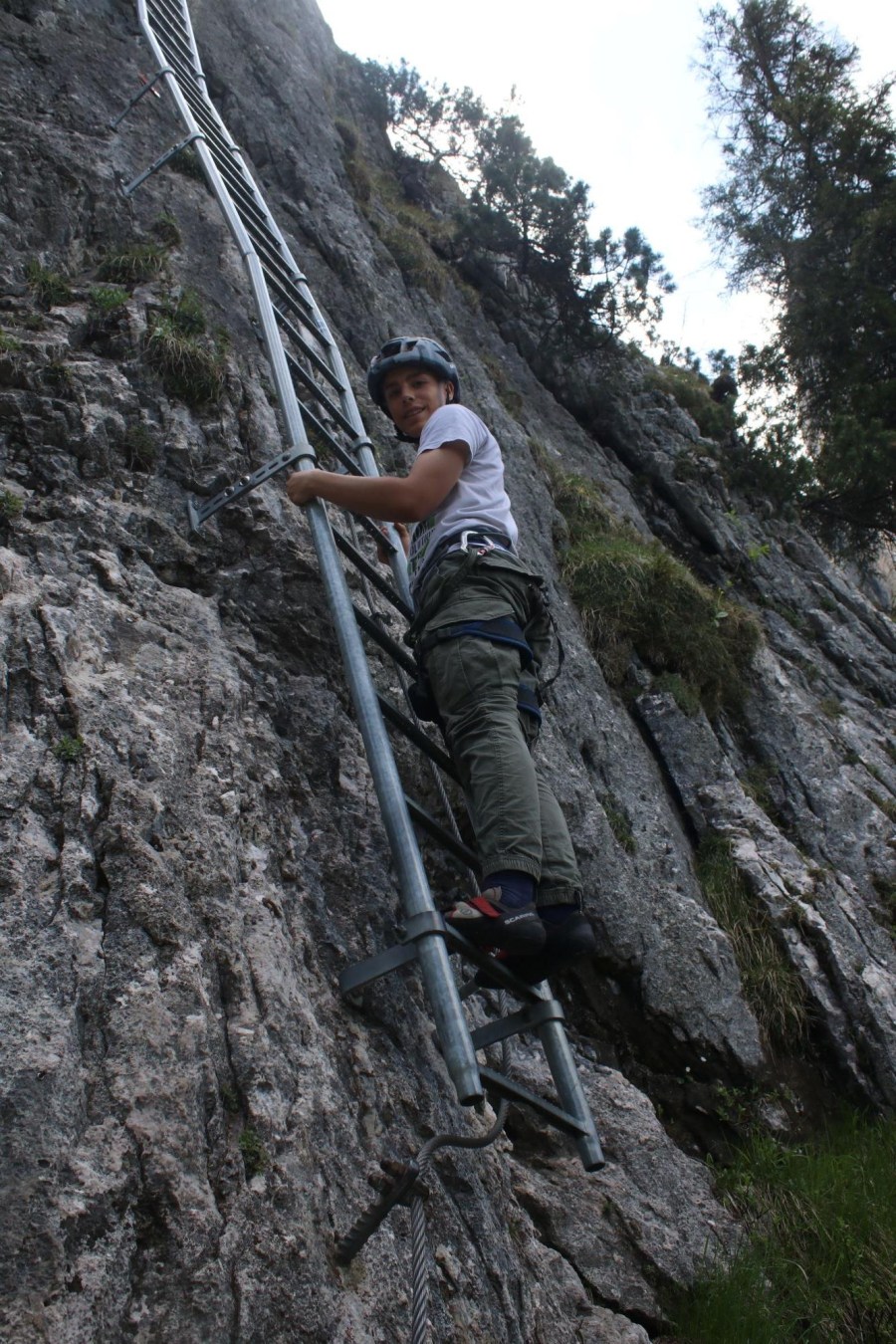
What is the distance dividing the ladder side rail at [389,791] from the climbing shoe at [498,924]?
0.33 feet

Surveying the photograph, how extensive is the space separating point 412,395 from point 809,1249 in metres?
4.09

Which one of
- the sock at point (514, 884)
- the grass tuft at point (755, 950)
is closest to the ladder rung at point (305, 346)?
the sock at point (514, 884)

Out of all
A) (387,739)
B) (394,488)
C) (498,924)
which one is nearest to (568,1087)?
(498,924)

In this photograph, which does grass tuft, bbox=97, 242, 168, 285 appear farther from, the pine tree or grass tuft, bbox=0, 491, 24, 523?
the pine tree

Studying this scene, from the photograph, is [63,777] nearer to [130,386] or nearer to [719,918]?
[130,386]

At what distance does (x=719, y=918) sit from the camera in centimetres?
597

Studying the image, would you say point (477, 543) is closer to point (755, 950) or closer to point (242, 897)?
point (242, 897)

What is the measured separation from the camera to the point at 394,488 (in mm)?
3619

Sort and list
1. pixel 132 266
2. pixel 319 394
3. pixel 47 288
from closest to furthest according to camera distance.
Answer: pixel 319 394 < pixel 47 288 < pixel 132 266

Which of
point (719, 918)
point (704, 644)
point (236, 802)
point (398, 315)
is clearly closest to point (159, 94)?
point (398, 315)

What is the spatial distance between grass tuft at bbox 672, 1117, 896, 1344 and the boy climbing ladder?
1.60 metres

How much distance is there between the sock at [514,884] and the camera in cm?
303

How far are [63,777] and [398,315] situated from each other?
7911 millimetres

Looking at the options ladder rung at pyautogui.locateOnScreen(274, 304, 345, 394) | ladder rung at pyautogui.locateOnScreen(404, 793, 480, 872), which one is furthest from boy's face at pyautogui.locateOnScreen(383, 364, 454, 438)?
ladder rung at pyautogui.locateOnScreen(404, 793, 480, 872)
